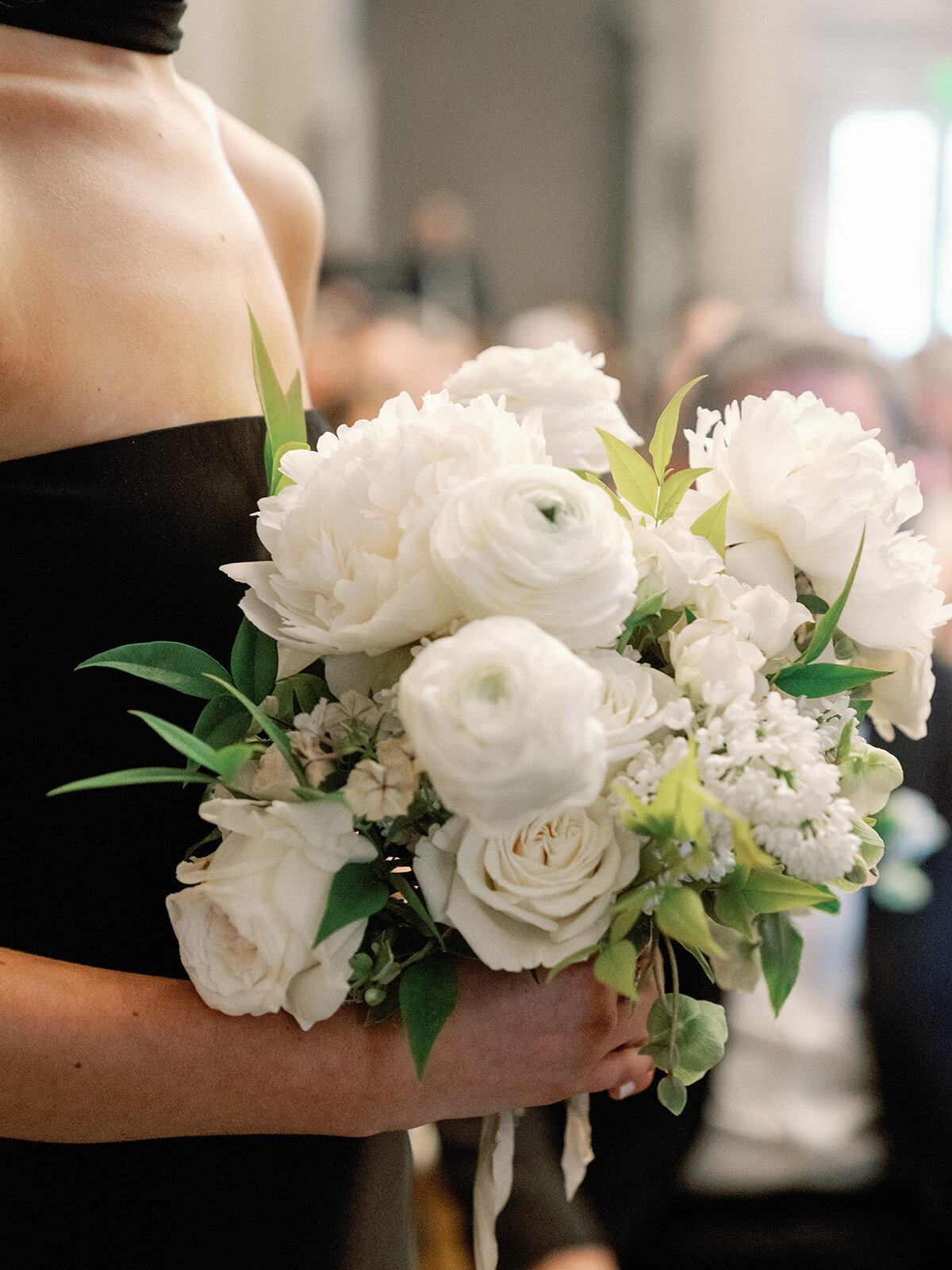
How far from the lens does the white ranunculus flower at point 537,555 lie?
1.95ft

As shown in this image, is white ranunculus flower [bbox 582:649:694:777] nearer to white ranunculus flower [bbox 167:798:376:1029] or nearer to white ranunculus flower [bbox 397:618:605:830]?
white ranunculus flower [bbox 397:618:605:830]

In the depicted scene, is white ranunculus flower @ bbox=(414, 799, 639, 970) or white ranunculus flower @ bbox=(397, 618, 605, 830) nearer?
white ranunculus flower @ bbox=(397, 618, 605, 830)

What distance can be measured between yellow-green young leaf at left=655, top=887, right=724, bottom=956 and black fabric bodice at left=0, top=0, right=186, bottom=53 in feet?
2.53

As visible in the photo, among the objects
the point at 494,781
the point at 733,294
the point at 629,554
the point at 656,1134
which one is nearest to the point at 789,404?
the point at 629,554

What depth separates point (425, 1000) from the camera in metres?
0.68

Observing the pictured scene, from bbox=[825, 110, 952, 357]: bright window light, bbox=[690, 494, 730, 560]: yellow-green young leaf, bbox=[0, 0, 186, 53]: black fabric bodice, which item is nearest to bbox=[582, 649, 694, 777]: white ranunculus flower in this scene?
bbox=[690, 494, 730, 560]: yellow-green young leaf

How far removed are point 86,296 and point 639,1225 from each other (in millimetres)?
1533

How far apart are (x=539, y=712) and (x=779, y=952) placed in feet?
0.82

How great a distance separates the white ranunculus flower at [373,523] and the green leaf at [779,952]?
254mm

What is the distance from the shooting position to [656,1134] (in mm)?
1771

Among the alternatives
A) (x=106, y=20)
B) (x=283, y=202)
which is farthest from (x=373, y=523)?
(x=283, y=202)

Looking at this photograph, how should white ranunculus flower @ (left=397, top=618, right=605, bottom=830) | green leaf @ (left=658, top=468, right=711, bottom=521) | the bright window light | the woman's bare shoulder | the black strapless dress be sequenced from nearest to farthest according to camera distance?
white ranunculus flower @ (left=397, top=618, right=605, bottom=830), green leaf @ (left=658, top=468, right=711, bottom=521), the black strapless dress, the woman's bare shoulder, the bright window light

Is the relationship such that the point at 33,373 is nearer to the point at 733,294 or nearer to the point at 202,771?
the point at 202,771

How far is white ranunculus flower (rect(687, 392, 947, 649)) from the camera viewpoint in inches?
28.3
